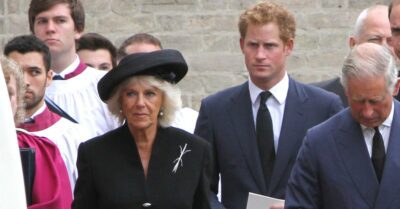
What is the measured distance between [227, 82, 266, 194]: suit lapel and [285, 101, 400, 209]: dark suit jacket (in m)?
0.93

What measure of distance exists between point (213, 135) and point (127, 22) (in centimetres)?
570

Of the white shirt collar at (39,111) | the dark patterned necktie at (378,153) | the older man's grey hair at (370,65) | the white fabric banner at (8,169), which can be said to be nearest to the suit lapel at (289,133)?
the dark patterned necktie at (378,153)

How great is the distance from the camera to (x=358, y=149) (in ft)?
12.6

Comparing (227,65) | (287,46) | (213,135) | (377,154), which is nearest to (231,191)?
(213,135)

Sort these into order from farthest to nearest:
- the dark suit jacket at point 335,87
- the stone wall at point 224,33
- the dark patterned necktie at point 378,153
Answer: the stone wall at point 224,33 → the dark suit jacket at point 335,87 → the dark patterned necktie at point 378,153

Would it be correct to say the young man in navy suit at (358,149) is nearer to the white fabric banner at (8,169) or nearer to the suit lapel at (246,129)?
the suit lapel at (246,129)

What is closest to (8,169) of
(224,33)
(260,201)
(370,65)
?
(370,65)

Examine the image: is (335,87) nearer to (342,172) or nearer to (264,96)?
(264,96)

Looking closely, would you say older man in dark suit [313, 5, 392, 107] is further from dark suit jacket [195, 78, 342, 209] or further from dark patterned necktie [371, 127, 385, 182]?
dark patterned necktie [371, 127, 385, 182]

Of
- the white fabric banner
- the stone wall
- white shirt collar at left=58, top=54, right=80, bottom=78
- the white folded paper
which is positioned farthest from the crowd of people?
the stone wall

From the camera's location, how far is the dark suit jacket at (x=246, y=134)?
4.87m

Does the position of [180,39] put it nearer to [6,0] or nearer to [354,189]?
[6,0]

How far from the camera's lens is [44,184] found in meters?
4.57

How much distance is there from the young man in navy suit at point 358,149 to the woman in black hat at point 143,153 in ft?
2.05
